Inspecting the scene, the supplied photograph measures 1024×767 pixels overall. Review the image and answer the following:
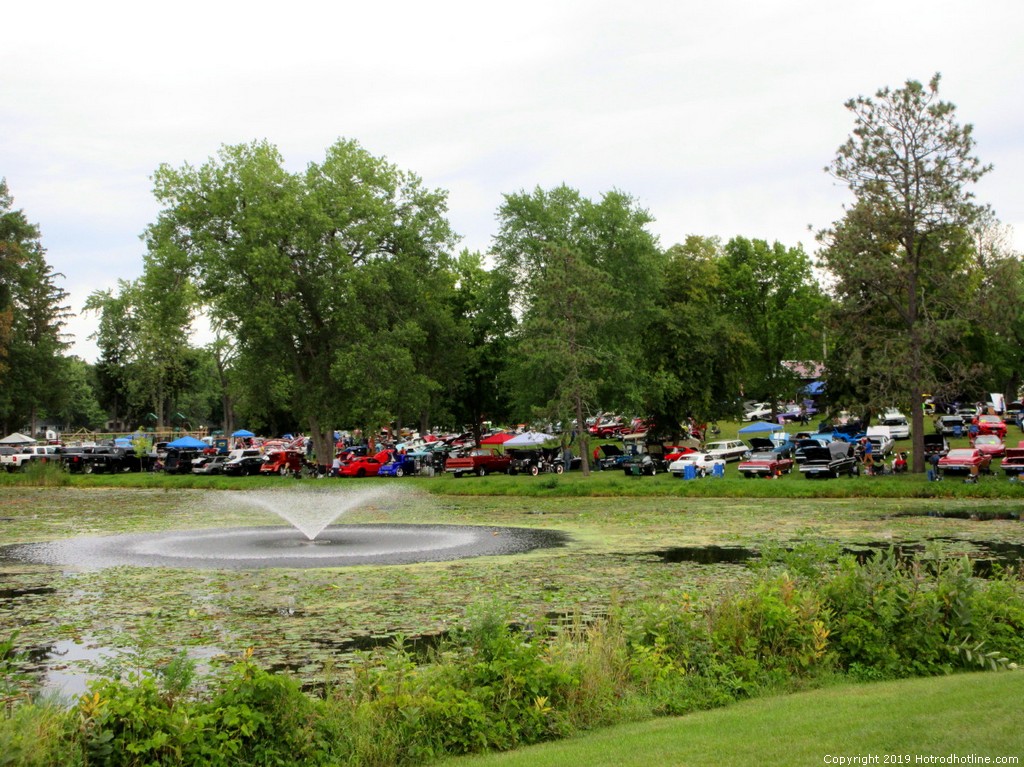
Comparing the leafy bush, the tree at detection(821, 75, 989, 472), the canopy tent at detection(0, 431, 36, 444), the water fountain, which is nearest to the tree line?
the tree at detection(821, 75, 989, 472)

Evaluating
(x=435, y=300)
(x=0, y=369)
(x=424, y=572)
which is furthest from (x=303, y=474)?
(x=424, y=572)

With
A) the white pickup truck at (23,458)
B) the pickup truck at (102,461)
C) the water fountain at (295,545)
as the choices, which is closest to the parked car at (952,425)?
the water fountain at (295,545)

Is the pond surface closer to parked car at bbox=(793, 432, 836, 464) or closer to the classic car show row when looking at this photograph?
the classic car show row

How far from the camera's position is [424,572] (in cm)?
2109

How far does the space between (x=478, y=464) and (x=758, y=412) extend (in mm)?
47964

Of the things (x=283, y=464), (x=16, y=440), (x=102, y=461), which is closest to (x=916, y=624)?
(x=283, y=464)

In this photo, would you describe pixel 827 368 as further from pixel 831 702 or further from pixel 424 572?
pixel 831 702

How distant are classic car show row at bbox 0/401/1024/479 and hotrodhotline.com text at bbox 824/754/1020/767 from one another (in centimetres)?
3854

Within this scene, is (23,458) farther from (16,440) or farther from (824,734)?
(824,734)

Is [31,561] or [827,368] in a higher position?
[827,368]

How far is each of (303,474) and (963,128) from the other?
3941cm

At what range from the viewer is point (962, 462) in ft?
146

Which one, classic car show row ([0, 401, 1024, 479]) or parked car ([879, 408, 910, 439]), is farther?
parked car ([879, 408, 910, 439])

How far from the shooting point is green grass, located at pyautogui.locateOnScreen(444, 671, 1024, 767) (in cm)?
744
